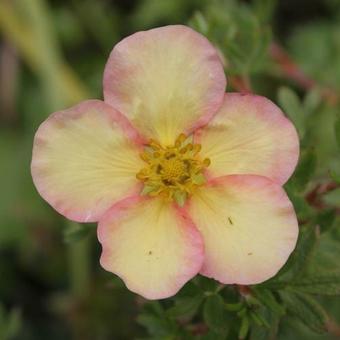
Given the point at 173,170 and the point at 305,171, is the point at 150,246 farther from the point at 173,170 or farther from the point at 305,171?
the point at 305,171

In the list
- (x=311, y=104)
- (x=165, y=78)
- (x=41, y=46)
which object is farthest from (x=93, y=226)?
(x=41, y=46)

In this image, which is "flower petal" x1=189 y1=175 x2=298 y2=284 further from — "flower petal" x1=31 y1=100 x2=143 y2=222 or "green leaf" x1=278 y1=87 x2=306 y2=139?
"green leaf" x1=278 y1=87 x2=306 y2=139

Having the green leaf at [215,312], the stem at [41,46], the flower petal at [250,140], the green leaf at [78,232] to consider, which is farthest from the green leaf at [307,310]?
the stem at [41,46]

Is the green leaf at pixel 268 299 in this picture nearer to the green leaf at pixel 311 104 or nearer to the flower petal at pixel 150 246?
the flower petal at pixel 150 246

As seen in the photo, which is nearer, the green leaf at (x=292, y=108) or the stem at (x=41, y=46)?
the green leaf at (x=292, y=108)

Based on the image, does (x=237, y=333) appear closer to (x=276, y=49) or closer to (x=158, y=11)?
(x=276, y=49)
